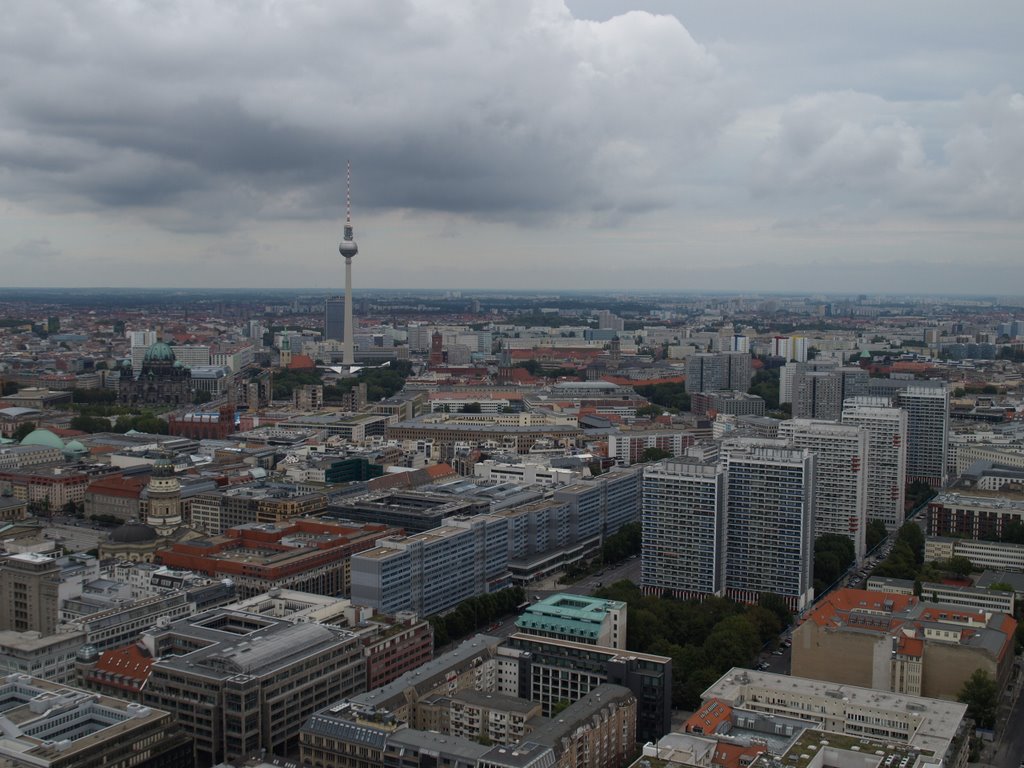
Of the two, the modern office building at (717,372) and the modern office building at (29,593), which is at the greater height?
the modern office building at (717,372)

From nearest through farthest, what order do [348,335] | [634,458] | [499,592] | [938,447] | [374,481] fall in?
[499,592] → [374,481] → [938,447] → [634,458] → [348,335]

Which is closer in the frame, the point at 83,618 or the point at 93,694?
the point at 93,694

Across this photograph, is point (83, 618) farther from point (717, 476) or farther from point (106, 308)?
point (106, 308)

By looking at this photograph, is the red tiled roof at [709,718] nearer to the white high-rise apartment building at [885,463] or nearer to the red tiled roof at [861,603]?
the red tiled roof at [861,603]

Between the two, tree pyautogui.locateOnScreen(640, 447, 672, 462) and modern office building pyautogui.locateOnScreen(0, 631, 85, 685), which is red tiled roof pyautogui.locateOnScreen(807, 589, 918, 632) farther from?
tree pyautogui.locateOnScreen(640, 447, 672, 462)

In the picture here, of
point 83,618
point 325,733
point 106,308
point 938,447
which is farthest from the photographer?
point 106,308

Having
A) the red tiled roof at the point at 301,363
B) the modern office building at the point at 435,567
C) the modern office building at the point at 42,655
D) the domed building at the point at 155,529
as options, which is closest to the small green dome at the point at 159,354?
the red tiled roof at the point at 301,363

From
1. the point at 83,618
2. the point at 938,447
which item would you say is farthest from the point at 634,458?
the point at 83,618

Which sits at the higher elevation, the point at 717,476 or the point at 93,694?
the point at 717,476
